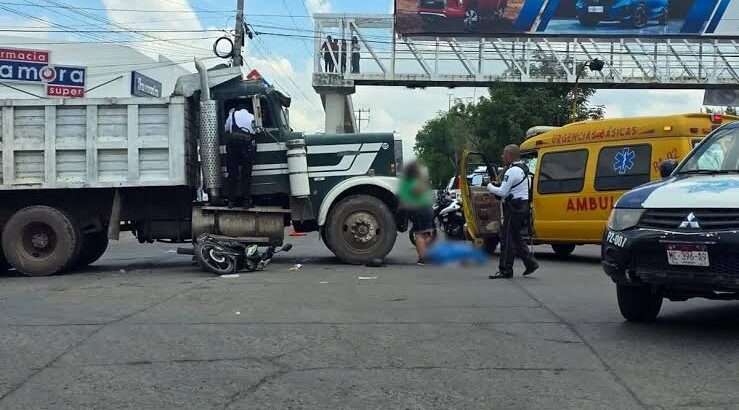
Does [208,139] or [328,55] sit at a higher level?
[328,55]

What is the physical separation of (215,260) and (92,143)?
250 cm

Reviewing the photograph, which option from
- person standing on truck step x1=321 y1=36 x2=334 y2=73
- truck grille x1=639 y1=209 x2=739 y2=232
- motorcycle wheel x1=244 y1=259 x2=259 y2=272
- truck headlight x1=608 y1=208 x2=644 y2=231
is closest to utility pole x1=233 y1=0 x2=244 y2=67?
person standing on truck step x1=321 y1=36 x2=334 y2=73

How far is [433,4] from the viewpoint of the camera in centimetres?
3506

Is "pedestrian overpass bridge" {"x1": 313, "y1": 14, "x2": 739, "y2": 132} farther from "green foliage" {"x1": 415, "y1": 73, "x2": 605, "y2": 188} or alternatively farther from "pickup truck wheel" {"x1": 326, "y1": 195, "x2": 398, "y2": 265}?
"pickup truck wheel" {"x1": 326, "y1": 195, "x2": 398, "y2": 265}

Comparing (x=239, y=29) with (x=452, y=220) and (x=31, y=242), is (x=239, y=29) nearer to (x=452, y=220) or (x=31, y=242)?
(x=452, y=220)

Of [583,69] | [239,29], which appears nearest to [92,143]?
[239,29]

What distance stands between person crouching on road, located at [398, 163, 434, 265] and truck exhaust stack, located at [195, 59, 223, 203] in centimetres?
285

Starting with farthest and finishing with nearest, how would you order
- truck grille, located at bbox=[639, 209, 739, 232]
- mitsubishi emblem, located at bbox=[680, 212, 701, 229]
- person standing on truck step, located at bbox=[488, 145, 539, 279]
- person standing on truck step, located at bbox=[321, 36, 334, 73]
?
person standing on truck step, located at bbox=[321, 36, 334, 73] < person standing on truck step, located at bbox=[488, 145, 539, 279] < mitsubishi emblem, located at bbox=[680, 212, 701, 229] < truck grille, located at bbox=[639, 209, 739, 232]

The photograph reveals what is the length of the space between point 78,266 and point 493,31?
2678cm

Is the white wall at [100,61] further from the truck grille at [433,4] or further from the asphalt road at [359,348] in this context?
the asphalt road at [359,348]

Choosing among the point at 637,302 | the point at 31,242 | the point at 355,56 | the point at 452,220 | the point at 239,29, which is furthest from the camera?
the point at 355,56

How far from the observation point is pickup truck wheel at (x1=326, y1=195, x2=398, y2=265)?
11.4 m

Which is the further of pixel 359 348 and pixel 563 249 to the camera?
pixel 563 249

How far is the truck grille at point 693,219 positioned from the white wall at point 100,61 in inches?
1127
